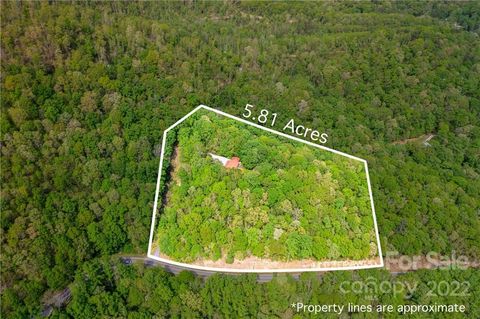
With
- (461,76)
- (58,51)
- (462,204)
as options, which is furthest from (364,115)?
(58,51)

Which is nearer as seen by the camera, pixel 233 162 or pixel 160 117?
pixel 233 162

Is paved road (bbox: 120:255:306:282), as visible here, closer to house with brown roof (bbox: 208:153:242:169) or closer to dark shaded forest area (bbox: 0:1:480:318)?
dark shaded forest area (bbox: 0:1:480:318)

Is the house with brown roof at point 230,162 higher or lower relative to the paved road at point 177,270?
higher

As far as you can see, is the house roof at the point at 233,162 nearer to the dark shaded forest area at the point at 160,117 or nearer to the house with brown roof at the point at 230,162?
the house with brown roof at the point at 230,162

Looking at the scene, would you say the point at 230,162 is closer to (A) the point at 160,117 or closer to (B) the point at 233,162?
(B) the point at 233,162

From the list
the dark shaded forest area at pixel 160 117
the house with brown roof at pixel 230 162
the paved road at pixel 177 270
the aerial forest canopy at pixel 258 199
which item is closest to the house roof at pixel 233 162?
the house with brown roof at pixel 230 162

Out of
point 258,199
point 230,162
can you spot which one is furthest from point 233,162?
point 258,199
